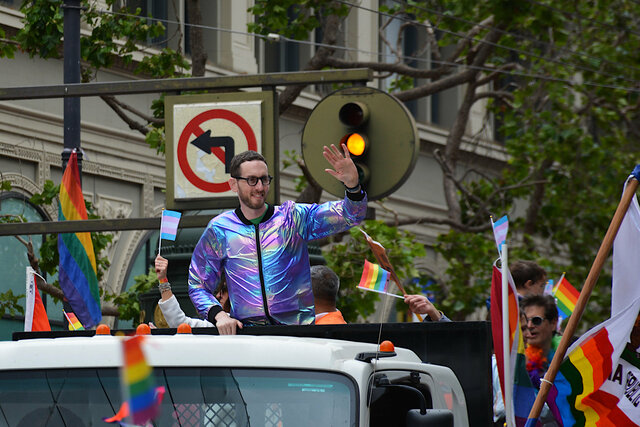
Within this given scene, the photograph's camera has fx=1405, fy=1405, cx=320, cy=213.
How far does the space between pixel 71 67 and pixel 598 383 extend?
21.7ft

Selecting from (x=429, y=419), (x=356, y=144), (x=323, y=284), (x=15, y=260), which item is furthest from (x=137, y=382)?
(x=15, y=260)

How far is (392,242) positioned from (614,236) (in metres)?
10.4

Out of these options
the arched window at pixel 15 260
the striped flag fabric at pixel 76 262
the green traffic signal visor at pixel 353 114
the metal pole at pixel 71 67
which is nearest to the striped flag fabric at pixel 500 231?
the green traffic signal visor at pixel 353 114

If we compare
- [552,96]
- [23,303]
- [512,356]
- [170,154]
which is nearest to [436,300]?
[552,96]

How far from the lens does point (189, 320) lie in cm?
642

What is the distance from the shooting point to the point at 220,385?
484cm

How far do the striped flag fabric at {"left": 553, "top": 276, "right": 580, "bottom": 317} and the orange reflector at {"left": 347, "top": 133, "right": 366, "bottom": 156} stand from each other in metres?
2.98

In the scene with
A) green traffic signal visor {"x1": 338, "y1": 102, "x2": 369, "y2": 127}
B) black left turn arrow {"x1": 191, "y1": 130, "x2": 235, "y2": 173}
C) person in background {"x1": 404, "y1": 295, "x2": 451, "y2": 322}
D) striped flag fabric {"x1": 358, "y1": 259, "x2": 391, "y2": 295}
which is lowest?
striped flag fabric {"x1": 358, "y1": 259, "x2": 391, "y2": 295}

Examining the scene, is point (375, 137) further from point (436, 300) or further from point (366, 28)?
point (366, 28)

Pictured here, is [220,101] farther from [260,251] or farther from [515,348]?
[515,348]

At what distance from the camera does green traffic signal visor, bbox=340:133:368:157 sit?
9031 millimetres

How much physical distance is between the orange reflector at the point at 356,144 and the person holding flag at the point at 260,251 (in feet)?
8.00

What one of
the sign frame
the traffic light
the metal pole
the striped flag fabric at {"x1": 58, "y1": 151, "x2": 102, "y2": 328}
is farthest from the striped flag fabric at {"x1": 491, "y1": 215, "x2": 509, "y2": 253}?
the metal pole

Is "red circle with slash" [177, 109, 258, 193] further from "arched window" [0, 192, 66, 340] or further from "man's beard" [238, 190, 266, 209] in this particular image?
"arched window" [0, 192, 66, 340]
